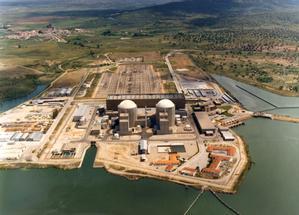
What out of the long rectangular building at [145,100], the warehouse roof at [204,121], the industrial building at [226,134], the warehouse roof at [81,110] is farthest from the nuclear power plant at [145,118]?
the warehouse roof at [81,110]

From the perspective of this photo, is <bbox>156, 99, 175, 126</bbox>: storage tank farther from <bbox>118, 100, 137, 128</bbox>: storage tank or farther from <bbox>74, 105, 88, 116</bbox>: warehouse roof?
<bbox>74, 105, 88, 116</bbox>: warehouse roof

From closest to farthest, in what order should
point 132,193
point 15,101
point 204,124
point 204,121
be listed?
1. point 132,193
2. point 204,124
3. point 204,121
4. point 15,101

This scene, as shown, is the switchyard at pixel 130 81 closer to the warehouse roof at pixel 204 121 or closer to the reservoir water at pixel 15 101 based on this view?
the reservoir water at pixel 15 101

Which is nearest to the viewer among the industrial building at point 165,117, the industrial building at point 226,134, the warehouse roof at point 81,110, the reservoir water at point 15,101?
the industrial building at point 226,134

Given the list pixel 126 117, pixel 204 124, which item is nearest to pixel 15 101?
pixel 126 117

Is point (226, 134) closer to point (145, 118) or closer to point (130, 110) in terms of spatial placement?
point (145, 118)

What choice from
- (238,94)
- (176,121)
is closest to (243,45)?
(238,94)

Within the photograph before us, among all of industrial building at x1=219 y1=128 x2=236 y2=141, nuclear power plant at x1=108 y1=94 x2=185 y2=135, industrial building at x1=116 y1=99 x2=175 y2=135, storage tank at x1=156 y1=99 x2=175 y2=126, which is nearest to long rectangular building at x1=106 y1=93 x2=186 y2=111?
nuclear power plant at x1=108 y1=94 x2=185 y2=135
